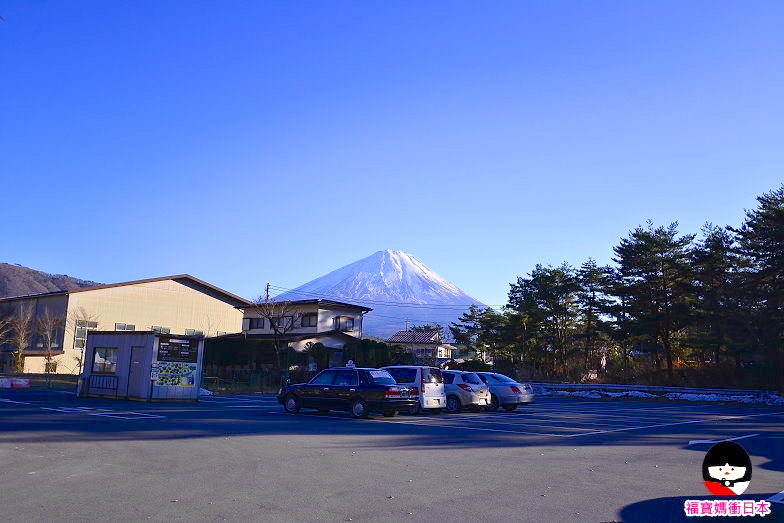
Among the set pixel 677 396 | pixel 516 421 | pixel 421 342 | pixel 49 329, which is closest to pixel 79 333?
pixel 49 329

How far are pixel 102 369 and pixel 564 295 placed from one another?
36.9 m

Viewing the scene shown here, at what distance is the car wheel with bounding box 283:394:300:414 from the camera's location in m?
19.6

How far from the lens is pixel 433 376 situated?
2058cm

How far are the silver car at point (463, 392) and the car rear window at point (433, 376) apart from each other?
948 millimetres

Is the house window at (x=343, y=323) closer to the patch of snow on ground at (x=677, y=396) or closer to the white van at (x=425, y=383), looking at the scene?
the patch of snow on ground at (x=677, y=396)

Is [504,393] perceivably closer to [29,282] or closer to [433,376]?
[433,376]

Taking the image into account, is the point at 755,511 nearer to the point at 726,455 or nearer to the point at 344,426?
the point at 726,455

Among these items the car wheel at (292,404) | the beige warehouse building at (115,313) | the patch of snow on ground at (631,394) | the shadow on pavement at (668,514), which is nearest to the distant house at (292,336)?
the beige warehouse building at (115,313)

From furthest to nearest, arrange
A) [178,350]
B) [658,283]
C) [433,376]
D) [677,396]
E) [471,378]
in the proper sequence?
[658,283] < [677,396] < [178,350] < [471,378] < [433,376]

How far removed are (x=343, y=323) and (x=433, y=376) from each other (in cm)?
3359

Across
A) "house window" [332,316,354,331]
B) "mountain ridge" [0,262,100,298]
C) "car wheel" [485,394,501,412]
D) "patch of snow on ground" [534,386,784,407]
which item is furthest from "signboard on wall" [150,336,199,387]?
"mountain ridge" [0,262,100,298]

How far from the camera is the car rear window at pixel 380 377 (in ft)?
61.1

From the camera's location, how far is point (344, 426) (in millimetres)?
15969

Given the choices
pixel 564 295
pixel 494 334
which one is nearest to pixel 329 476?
pixel 564 295
